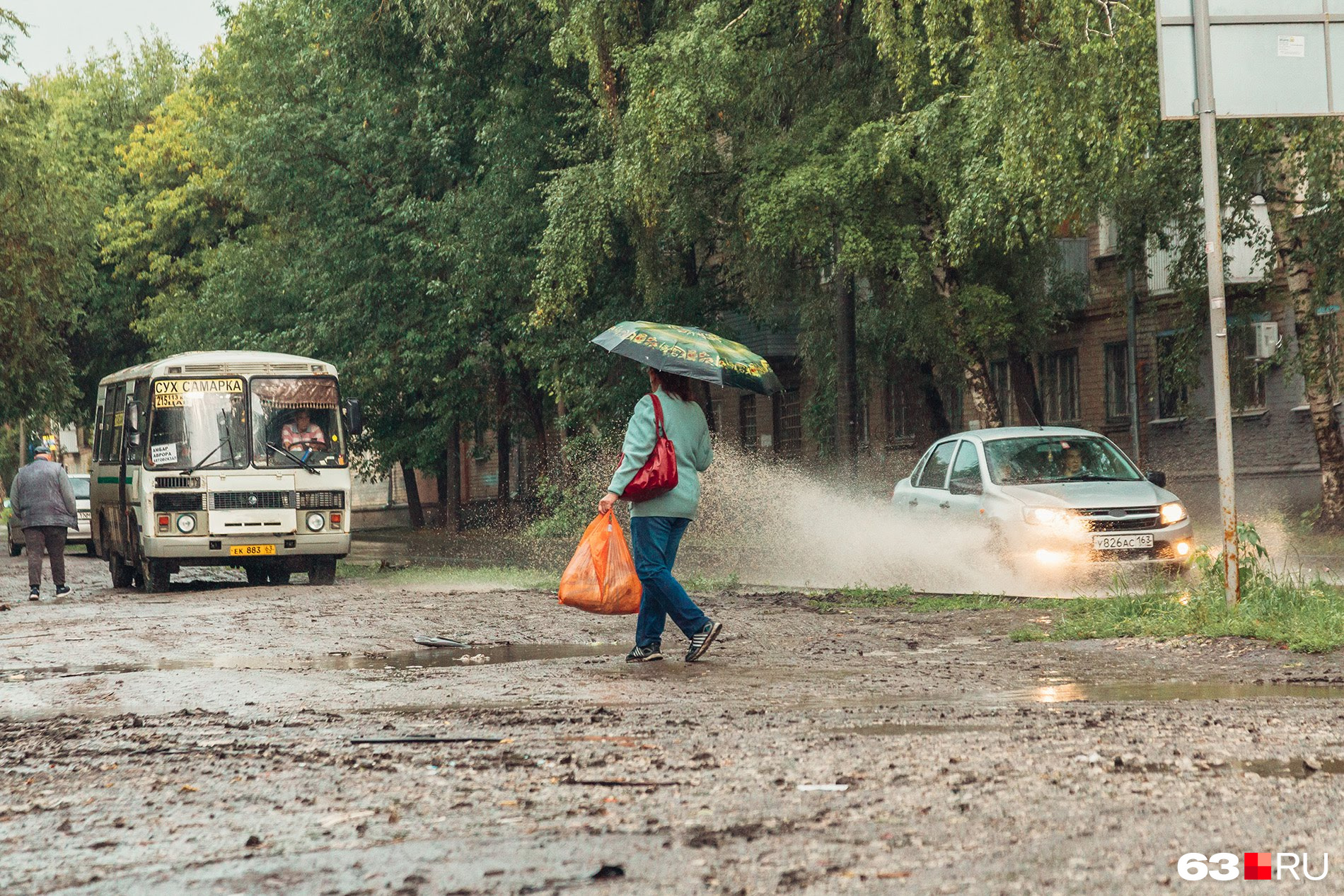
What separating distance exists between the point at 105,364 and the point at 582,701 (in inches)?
1868

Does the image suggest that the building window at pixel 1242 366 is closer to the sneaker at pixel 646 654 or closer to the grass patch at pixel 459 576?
the grass patch at pixel 459 576

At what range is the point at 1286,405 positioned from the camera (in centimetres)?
3056

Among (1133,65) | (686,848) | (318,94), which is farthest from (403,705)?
(318,94)

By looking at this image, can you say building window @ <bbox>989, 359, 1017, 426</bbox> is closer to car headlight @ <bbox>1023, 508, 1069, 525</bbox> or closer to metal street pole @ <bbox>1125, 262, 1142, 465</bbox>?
metal street pole @ <bbox>1125, 262, 1142, 465</bbox>

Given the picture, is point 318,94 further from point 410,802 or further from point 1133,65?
point 410,802

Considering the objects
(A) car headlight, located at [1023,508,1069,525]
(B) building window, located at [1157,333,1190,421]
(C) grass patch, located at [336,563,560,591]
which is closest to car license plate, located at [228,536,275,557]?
(C) grass patch, located at [336,563,560,591]

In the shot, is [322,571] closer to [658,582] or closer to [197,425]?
[197,425]

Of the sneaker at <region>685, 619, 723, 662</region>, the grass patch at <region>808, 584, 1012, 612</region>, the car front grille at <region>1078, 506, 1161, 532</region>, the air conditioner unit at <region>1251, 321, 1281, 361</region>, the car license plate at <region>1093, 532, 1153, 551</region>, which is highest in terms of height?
the air conditioner unit at <region>1251, 321, 1281, 361</region>

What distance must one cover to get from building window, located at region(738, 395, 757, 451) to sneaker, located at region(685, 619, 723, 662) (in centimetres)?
3468

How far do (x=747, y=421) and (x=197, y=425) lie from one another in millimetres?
26983

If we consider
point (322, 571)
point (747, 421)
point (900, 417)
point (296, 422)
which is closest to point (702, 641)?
point (296, 422)

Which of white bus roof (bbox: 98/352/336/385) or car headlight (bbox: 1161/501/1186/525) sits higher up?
white bus roof (bbox: 98/352/336/385)

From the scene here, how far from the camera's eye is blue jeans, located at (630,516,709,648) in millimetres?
9688

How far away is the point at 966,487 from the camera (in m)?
15.5
